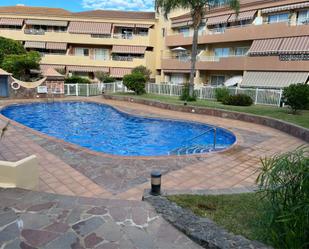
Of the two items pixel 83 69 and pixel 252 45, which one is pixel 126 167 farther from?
pixel 83 69

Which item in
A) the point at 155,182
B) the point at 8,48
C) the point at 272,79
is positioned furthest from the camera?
the point at 8,48

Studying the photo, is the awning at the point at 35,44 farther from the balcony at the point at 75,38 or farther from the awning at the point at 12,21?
the awning at the point at 12,21

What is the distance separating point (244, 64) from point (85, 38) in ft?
81.2

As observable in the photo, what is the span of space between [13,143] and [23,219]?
19.8ft

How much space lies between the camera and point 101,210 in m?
4.71

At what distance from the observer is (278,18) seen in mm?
27984

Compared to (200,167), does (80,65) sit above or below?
above

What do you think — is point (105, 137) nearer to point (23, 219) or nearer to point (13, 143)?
point (13, 143)

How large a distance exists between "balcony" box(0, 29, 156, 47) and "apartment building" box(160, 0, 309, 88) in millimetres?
5840

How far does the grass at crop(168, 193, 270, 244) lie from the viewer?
13.2 ft

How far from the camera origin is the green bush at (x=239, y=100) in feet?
65.2

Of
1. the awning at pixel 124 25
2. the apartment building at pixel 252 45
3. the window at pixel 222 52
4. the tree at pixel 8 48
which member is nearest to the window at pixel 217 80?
the apartment building at pixel 252 45

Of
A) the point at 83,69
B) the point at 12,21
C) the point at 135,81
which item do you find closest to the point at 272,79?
the point at 135,81

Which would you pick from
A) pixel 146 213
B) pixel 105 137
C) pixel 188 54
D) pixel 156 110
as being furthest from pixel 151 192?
pixel 188 54
